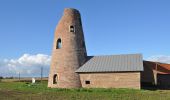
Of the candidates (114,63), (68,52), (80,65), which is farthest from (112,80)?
(68,52)

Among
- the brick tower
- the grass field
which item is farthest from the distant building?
the grass field

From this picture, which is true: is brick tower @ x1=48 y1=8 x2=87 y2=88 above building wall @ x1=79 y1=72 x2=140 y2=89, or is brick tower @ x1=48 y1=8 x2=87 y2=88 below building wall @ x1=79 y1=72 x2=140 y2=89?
above

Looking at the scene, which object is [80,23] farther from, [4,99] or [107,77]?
[4,99]

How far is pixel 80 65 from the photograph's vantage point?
34.3 meters

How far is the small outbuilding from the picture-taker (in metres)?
30.4

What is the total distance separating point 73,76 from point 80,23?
21.9 ft

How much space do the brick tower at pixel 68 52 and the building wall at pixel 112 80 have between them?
4.06 ft

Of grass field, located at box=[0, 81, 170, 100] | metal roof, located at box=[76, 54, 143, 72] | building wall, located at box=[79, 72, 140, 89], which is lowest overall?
grass field, located at box=[0, 81, 170, 100]

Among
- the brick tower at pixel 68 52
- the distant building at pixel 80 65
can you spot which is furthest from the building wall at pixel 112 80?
the brick tower at pixel 68 52

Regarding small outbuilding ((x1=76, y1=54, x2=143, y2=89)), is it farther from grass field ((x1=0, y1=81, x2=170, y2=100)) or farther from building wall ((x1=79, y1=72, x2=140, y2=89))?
grass field ((x1=0, y1=81, x2=170, y2=100))

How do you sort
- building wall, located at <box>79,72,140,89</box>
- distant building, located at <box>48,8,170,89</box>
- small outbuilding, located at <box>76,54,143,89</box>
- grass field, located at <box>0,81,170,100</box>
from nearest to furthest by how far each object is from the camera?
grass field, located at <box>0,81,170,100</box> < building wall, located at <box>79,72,140,89</box> < small outbuilding, located at <box>76,54,143,89</box> < distant building, located at <box>48,8,170,89</box>

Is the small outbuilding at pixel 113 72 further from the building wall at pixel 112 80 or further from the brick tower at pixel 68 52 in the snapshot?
the brick tower at pixel 68 52

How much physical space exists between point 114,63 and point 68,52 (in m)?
→ 5.31

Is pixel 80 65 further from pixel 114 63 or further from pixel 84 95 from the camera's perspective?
pixel 84 95
